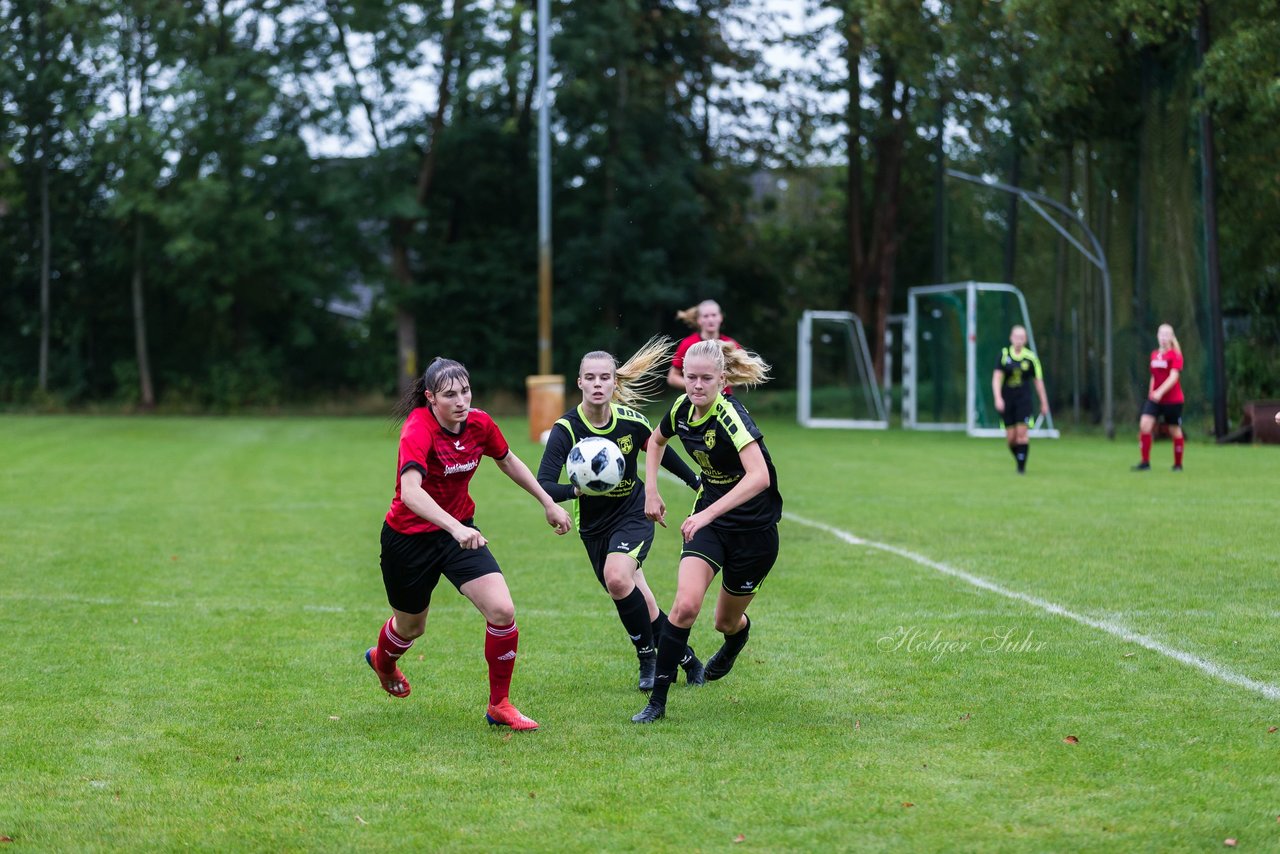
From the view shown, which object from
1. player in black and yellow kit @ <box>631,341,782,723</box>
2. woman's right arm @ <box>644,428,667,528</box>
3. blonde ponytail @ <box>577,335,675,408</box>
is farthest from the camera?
blonde ponytail @ <box>577,335,675,408</box>

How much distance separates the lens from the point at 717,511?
634cm

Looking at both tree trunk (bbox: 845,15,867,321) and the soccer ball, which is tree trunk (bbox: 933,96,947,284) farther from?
the soccer ball

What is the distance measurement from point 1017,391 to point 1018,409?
23cm

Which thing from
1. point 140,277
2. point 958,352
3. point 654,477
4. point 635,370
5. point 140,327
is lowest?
point 654,477

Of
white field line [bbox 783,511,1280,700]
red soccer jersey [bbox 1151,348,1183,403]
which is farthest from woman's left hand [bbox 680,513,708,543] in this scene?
red soccer jersey [bbox 1151,348,1183,403]

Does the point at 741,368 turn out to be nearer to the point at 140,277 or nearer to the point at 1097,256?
the point at 1097,256

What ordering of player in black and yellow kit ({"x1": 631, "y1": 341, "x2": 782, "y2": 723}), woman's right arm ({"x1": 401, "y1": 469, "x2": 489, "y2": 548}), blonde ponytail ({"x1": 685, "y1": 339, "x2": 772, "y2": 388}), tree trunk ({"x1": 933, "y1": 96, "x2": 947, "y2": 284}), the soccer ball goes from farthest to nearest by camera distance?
tree trunk ({"x1": 933, "y1": 96, "x2": 947, "y2": 284}), blonde ponytail ({"x1": 685, "y1": 339, "x2": 772, "y2": 388}), the soccer ball, player in black and yellow kit ({"x1": 631, "y1": 341, "x2": 782, "y2": 723}), woman's right arm ({"x1": 401, "y1": 469, "x2": 489, "y2": 548})

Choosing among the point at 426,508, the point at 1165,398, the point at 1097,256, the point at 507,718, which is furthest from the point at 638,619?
the point at 1097,256

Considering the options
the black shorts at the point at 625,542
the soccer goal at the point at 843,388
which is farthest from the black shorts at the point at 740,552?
the soccer goal at the point at 843,388

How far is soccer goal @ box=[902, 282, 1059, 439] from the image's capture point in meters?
28.1

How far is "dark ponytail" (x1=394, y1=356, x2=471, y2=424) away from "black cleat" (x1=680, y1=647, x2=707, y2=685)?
178 centimetres

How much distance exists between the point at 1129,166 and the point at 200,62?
24909mm

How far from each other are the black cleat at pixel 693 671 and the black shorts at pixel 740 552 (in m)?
0.57

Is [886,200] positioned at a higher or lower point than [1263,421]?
higher
